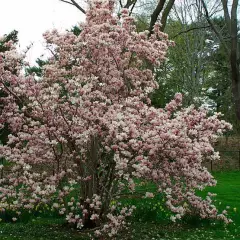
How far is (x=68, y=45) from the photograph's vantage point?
22.2ft

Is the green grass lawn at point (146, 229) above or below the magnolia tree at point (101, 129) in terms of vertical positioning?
below

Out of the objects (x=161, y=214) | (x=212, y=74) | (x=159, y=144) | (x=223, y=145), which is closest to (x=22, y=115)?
(x=159, y=144)

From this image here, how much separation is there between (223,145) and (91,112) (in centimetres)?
2236

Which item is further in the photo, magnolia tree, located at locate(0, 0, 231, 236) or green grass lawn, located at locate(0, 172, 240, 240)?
green grass lawn, located at locate(0, 172, 240, 240)

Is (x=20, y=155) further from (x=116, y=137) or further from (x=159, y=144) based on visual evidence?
(x=159, y=144)

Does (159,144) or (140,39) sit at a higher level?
(140,39)

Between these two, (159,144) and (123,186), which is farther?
(123,186)

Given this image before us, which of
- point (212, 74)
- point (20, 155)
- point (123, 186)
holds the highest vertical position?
point (212, 74)

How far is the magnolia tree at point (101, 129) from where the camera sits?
5465 mm

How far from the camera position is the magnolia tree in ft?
17.9

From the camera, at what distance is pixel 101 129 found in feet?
19.1

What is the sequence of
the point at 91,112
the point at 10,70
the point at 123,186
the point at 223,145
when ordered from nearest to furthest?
1. the point at 91,112
2. the point at 10,70
3. the point at 123,186
4. the point at 223,145

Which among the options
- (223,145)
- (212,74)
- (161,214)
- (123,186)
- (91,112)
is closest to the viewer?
(91,112)

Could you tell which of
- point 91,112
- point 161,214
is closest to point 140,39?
point 91,112
